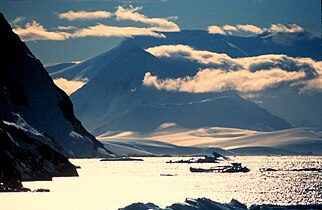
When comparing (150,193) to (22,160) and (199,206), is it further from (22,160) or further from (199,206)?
(199,206)

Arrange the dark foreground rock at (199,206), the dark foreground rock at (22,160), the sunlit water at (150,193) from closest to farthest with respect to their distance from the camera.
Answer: the dark foreground rock at (199,206), the sunlit water at (150,193), the dark foreground rock at (22,160)

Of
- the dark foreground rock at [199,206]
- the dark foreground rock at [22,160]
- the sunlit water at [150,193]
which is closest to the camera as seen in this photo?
the dark foreground rock at [199,206]

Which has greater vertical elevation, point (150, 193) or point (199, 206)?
point (199, 206)

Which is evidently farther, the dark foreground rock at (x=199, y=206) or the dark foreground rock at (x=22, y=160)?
the dark foreground rock at (x=22, y=160)

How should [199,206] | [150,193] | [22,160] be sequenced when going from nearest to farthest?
[199,206], [22,160], [150,193]

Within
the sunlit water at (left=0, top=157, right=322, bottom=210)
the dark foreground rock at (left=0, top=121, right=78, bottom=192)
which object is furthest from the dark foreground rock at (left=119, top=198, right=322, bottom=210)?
the dark foreground rock at (left=0, top=121, right=78, bottom=192)

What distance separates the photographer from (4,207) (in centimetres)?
11125

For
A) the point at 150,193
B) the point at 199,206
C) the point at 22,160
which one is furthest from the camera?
the point at 150,193

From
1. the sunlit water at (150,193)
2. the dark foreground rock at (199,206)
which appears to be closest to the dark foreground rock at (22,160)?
the sunlit water at (150,193)

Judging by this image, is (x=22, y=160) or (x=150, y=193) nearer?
(x=22, y=160)

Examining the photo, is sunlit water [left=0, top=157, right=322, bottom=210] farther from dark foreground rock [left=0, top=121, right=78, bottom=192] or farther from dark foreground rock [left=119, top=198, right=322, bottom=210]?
dark foreground rock [left=119, top=198, right=322, bottom=210]

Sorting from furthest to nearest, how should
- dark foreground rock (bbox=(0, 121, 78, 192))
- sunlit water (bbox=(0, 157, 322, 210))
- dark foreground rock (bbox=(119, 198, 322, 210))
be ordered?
dark foreground rock (bbox=(0, 121, 78, 192)) → sunlit water (bbox=(0, 157, 322, 210)) → dark foreground rock (bbox=(119, 198, 322, 210))

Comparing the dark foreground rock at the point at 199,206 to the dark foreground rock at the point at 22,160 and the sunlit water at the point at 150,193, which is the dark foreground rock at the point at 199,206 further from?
the dark foreground rock at the point at 22,160

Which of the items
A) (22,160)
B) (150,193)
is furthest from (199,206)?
(22,160)
